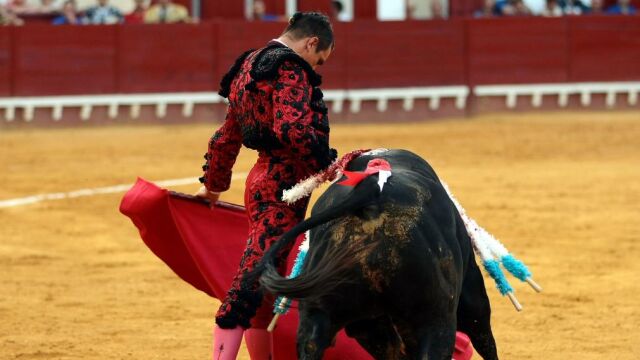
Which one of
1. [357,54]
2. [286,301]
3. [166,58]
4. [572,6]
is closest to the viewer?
[286,301]

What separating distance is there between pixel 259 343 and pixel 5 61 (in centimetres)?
1059

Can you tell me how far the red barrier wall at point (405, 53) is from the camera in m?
15.3

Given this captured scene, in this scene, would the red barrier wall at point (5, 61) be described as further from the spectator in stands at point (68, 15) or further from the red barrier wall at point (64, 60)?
the spectator in stands at point (68, 15)

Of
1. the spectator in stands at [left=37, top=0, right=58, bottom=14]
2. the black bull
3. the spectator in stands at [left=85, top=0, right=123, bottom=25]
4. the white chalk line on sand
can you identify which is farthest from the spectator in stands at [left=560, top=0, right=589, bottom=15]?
the black bull

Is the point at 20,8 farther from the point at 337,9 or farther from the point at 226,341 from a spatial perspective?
the point at 226,341

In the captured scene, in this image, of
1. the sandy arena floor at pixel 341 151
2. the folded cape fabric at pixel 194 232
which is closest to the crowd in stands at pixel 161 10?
the sandy arena floor at pixel 341 151

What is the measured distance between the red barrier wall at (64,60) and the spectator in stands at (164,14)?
2.43 feet

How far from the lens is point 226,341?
3.87m

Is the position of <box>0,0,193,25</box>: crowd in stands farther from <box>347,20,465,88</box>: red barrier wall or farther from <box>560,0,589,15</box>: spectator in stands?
<box>560,0,589,15</box>: spectator in stands

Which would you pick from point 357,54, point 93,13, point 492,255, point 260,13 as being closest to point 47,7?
point 93,13

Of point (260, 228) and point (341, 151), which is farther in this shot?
point (341, 151)

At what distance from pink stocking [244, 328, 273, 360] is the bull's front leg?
72 cm

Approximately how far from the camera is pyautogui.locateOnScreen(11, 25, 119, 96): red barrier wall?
14.2 metres

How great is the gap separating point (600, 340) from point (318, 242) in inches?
89.3
